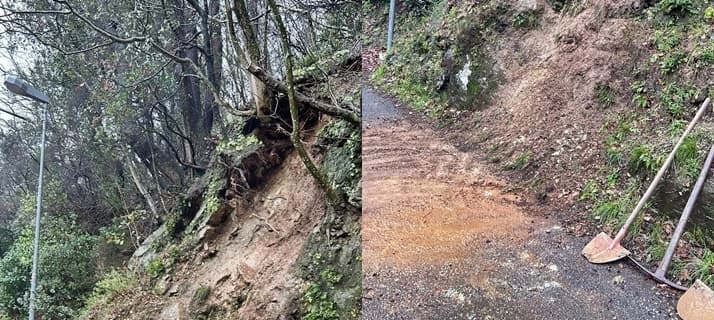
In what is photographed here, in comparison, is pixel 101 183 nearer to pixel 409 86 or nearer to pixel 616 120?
pixel 409 86

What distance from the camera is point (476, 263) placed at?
2.61 metres

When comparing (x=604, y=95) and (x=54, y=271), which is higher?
(x=604, y=95)

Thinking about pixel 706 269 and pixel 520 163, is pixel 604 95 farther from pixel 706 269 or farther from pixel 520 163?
pixel 706 269

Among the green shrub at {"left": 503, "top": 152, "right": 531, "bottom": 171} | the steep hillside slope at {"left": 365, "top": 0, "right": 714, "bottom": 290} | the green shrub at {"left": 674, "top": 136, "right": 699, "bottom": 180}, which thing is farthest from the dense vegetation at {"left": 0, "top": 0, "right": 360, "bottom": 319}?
the green shrub at {"left": 674, "top": 136, "right": 699, "bottom": 180}

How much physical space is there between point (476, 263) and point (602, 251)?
696 millimetres

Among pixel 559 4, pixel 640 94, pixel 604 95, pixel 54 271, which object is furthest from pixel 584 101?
pixel 54 271

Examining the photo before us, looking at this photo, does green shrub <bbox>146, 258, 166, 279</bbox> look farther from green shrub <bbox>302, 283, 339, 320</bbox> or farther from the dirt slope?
green shrub <bbox>302, 283, 339, 320</bbox>

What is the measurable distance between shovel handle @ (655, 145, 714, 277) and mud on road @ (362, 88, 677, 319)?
4.4 inches

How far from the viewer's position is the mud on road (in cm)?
226

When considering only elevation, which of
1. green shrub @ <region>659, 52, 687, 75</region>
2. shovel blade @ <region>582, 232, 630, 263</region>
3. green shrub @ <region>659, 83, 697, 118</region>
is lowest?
shovel blade @ <region>582, 232, 630, 263</region>

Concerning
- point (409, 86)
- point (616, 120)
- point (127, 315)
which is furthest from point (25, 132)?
point (616, 120)

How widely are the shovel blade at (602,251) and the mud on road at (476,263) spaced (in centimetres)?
4

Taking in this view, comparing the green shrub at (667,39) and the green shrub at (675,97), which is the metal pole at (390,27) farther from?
the green shrub at (675,97)

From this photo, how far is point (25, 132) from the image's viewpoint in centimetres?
881
